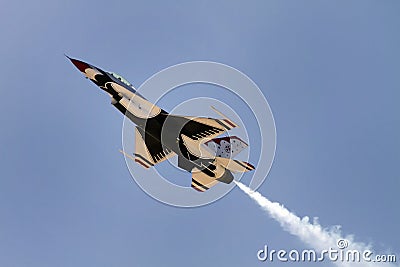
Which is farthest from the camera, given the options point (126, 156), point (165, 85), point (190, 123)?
point (126, 156)

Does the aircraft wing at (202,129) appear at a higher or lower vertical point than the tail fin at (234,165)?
higher

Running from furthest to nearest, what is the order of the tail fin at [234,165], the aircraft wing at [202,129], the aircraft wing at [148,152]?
the aircraft wing at [148,152] → the tail fin at [234,165] → the aircraft wing at [202,129]

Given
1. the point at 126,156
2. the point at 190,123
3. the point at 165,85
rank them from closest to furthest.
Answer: the point at 165,85
the point at 190,123
the point at 126,156

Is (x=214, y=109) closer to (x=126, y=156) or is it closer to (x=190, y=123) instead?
(x=190, y=123)

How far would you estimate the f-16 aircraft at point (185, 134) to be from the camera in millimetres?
60000

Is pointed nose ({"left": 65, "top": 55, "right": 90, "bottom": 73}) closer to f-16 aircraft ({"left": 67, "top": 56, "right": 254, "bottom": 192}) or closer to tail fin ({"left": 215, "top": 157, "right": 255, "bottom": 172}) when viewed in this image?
f-16 aircraft ({"left": 67, "top": 56, "right": 254, "bottom": 192})

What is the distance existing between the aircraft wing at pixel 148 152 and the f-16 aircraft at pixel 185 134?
165 inches

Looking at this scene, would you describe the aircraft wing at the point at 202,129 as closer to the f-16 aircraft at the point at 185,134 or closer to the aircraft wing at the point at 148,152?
the f-16 aircraft at the point at 185,134

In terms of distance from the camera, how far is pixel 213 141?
60906 millimetres

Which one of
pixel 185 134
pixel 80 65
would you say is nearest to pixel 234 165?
pixel 185 134

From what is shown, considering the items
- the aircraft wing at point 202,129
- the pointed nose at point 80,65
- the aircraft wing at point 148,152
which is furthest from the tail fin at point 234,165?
the pointed nose at point 80,65

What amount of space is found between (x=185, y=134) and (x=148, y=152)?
Result: 948 centimetres

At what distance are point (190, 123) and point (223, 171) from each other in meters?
6.70

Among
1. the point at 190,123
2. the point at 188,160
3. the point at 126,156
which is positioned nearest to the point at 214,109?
the point at 190,123
